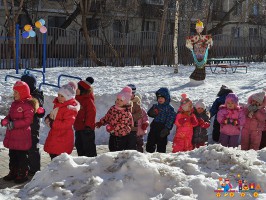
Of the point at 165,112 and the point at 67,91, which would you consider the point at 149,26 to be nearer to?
the point at 165,112

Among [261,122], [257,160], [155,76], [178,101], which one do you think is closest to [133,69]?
[155,76]

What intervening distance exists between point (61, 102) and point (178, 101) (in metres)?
5.11

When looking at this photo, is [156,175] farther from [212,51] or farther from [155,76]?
[212,51]

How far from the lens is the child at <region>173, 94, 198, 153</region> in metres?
7.62

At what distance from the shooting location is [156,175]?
456cm

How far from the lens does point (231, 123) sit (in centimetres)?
784

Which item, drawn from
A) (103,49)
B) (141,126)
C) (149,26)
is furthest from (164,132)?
(149,26)

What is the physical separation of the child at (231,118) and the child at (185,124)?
55 cm

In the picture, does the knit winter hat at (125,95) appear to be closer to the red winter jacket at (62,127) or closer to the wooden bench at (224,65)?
the red winter jacket at (62,127)

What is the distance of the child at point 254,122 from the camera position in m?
7.88

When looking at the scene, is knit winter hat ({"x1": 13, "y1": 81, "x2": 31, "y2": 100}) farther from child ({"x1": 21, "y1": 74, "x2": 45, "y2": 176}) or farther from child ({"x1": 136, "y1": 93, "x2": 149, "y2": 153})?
child ({"x1": 136, "y1": 93, "x2": 149, "y2": 153})

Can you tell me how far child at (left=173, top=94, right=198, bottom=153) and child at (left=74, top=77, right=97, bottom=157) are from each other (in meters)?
1.39

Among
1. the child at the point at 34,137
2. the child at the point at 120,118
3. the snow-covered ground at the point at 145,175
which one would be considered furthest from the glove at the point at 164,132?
the snow-covered ground at the point at 145,175

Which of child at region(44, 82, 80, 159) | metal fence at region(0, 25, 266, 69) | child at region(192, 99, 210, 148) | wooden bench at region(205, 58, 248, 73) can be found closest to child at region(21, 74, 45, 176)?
child at region(44, 82, 80, 159)
